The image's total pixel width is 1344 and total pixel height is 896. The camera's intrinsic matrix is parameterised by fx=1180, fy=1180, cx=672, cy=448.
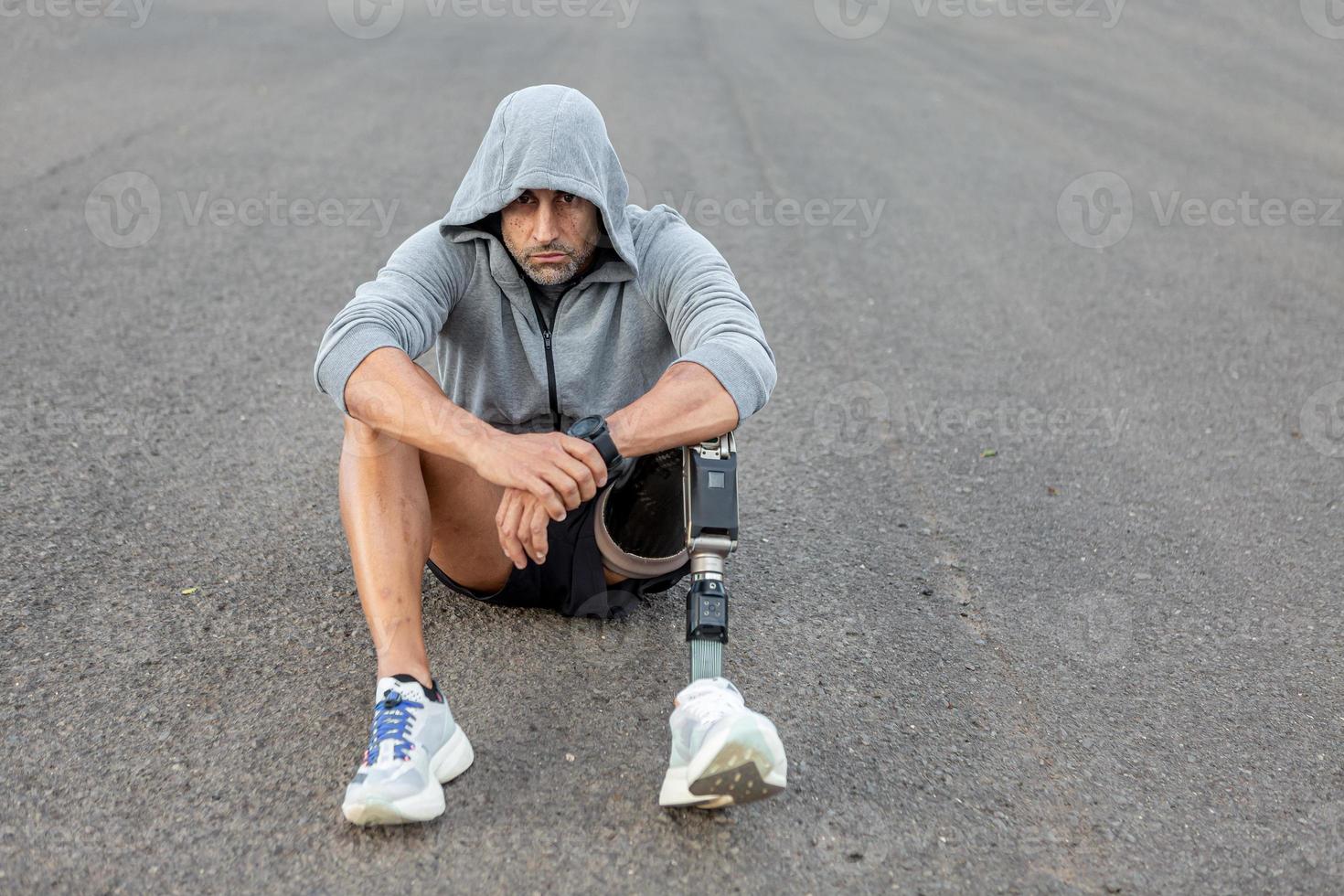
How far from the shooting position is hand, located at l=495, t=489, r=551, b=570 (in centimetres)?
277

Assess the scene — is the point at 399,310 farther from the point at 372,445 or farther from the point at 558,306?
the point at 558,306

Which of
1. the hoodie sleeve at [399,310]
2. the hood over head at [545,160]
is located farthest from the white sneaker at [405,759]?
the hood over head at [545,160]

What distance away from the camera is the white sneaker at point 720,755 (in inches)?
94.0

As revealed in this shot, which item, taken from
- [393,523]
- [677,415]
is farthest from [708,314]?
[393,523]

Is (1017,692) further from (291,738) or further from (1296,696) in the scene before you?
(291,738)

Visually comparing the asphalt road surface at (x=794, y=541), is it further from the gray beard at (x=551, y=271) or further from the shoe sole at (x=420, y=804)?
the gray beard at (x=551, y=271)

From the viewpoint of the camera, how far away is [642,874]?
2.44 metres

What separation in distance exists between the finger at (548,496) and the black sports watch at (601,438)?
0.15 meters

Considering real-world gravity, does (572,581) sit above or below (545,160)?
below

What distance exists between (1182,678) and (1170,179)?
6.73 m

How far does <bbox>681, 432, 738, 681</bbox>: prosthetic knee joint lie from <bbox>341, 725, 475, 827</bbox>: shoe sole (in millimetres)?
579

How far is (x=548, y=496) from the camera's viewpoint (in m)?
2.73

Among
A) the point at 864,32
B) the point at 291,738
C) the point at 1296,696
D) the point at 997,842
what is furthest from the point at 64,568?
the point at 864,32

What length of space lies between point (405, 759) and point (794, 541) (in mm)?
1709
